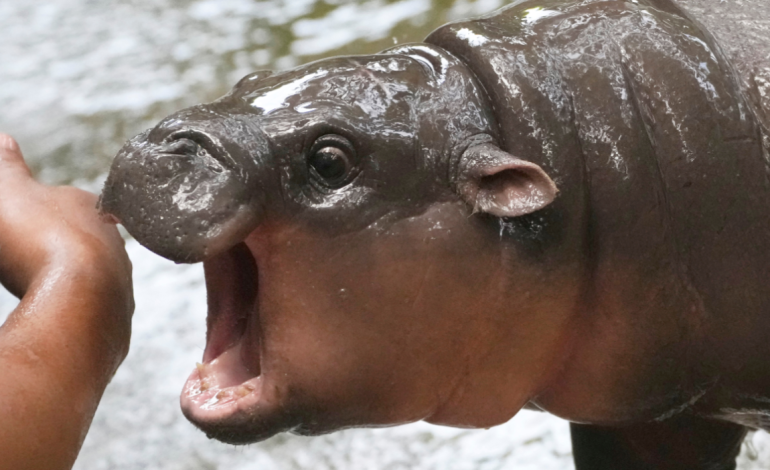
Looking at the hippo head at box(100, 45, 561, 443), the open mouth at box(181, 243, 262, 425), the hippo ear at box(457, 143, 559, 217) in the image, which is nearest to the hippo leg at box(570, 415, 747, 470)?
the hippo head at box(100, 45, 561, 443)

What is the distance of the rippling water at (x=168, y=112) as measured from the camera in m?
2.36

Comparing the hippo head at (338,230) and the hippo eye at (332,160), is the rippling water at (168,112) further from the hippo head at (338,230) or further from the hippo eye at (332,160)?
the hippo eye at (332,160)

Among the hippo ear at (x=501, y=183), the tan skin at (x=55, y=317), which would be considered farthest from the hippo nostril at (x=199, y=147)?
the tan skin at (x=55, y=317)

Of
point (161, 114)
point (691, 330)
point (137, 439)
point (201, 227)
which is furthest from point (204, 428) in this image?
point (161, 114)

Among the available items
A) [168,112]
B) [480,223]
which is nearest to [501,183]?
[480,223]

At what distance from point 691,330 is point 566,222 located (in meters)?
0.25

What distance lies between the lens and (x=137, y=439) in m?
2.47

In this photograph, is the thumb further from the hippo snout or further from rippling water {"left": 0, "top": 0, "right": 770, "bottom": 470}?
rippling water {"left": 0, "top": 0, "right": 770, "bottom": 470}

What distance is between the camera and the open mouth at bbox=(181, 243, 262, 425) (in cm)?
120

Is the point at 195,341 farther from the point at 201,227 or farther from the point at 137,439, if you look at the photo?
the point at 201,227

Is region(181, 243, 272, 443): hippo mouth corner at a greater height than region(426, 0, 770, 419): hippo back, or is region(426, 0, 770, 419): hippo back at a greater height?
region(426, 0, 770, 419): hippo back

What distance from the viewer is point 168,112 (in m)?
3.37

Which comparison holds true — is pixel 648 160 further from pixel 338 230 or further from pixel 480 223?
pixel 338 230

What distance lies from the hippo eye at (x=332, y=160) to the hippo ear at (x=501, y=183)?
5.6 inches
